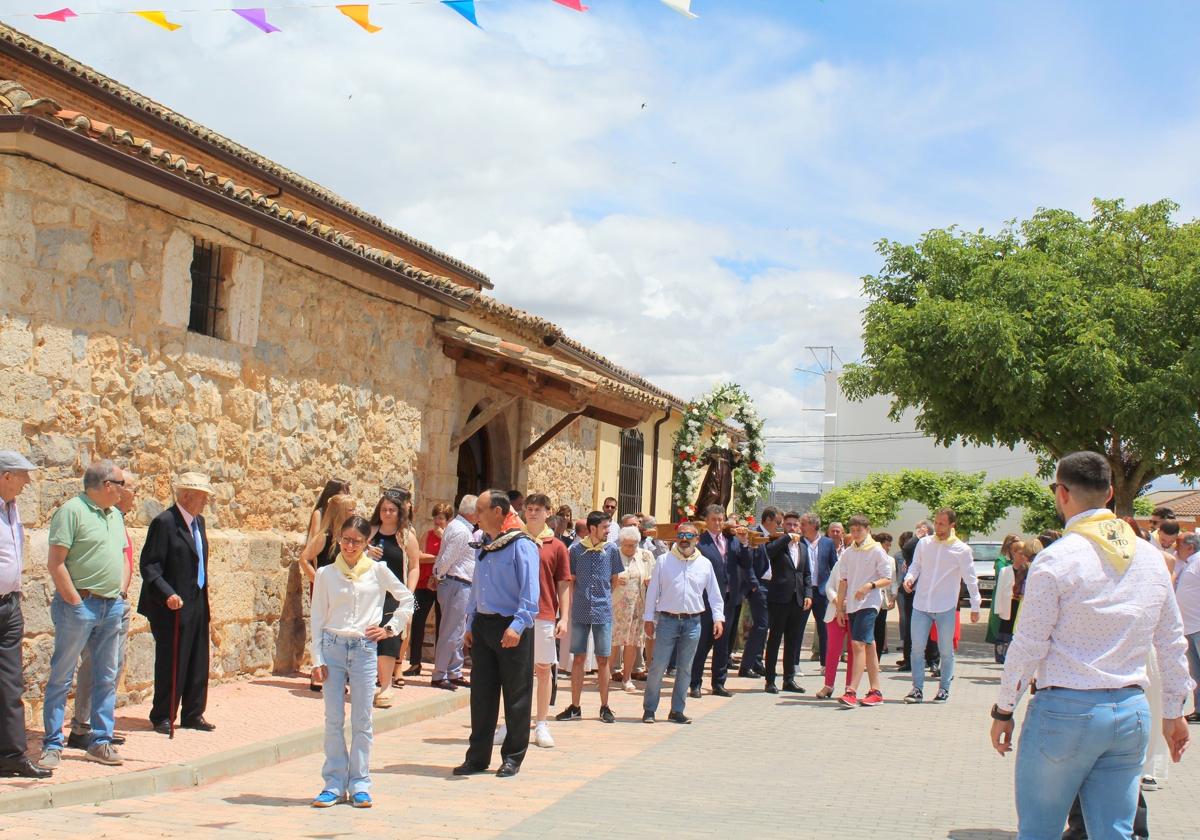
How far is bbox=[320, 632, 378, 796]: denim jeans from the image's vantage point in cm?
704

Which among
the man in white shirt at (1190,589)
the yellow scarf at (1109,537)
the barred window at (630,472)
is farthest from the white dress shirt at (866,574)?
the barred window at (630,472)

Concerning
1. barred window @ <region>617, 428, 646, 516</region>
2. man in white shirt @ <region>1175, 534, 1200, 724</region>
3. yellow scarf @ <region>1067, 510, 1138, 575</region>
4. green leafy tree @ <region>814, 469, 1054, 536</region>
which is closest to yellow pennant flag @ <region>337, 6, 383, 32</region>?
yellow scarf @ <region>1067, 510, 1138, 575</region>

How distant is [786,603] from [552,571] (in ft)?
15.6

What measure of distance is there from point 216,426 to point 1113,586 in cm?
756

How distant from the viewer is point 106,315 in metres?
8.82

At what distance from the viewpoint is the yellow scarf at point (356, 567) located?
290 inches

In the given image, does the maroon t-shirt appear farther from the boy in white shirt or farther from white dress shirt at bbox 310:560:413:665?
the boy in white shirt

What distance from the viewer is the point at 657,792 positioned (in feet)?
24.9

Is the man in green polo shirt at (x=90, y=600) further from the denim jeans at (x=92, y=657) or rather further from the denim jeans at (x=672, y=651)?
the denim jeans at (x=672, y=651)

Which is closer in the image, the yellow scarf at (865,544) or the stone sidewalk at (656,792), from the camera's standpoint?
the stone sidewalk at (656,792)

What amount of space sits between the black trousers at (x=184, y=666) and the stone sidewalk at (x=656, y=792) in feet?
2.85

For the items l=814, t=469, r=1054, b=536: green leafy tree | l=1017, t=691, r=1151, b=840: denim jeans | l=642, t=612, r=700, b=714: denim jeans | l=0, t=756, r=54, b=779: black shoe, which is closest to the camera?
l=1017, t=691, r=1151, b=840: denim jeans

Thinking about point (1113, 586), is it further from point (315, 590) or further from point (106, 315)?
point (106, 315)

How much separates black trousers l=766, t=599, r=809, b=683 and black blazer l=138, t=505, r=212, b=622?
670 cm
